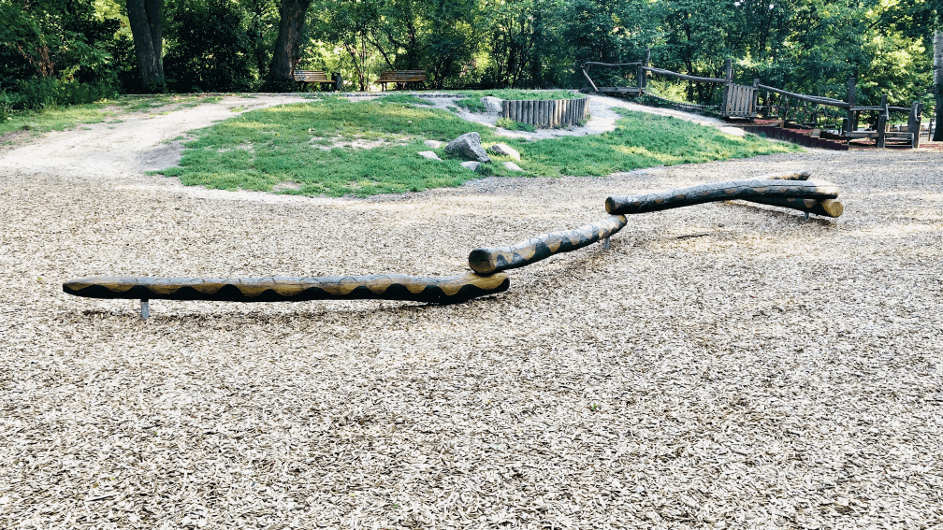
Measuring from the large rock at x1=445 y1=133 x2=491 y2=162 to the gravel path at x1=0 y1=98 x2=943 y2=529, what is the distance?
5.37m

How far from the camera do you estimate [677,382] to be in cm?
388

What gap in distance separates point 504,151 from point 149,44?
1368cm

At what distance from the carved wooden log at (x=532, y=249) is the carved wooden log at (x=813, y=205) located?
2795mm

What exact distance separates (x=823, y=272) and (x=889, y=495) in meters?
3.65

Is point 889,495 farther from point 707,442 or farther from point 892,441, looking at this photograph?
point 707,442

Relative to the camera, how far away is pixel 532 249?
5594 millimetres

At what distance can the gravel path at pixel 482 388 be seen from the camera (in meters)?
2.80

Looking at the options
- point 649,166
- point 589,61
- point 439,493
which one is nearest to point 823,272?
point 439,493

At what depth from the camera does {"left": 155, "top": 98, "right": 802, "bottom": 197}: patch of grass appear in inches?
420

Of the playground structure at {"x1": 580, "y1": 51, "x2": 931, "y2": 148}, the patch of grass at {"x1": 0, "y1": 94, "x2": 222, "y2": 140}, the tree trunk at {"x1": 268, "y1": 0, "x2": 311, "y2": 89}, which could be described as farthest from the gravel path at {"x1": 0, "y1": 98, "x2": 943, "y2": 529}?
the tree trunk at {"x1": 268, "y1": 0, "x2": 311, "y2": 89}

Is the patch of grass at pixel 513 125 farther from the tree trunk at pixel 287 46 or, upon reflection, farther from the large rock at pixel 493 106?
the tree trunk at pixel 287 46

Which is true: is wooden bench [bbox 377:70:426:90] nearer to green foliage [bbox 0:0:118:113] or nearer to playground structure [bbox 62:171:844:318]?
green foliage [bbox 0:0:118:113]

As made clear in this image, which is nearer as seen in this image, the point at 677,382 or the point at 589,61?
the point at 677,382

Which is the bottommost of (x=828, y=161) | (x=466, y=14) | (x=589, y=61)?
(x=828, y=161)
